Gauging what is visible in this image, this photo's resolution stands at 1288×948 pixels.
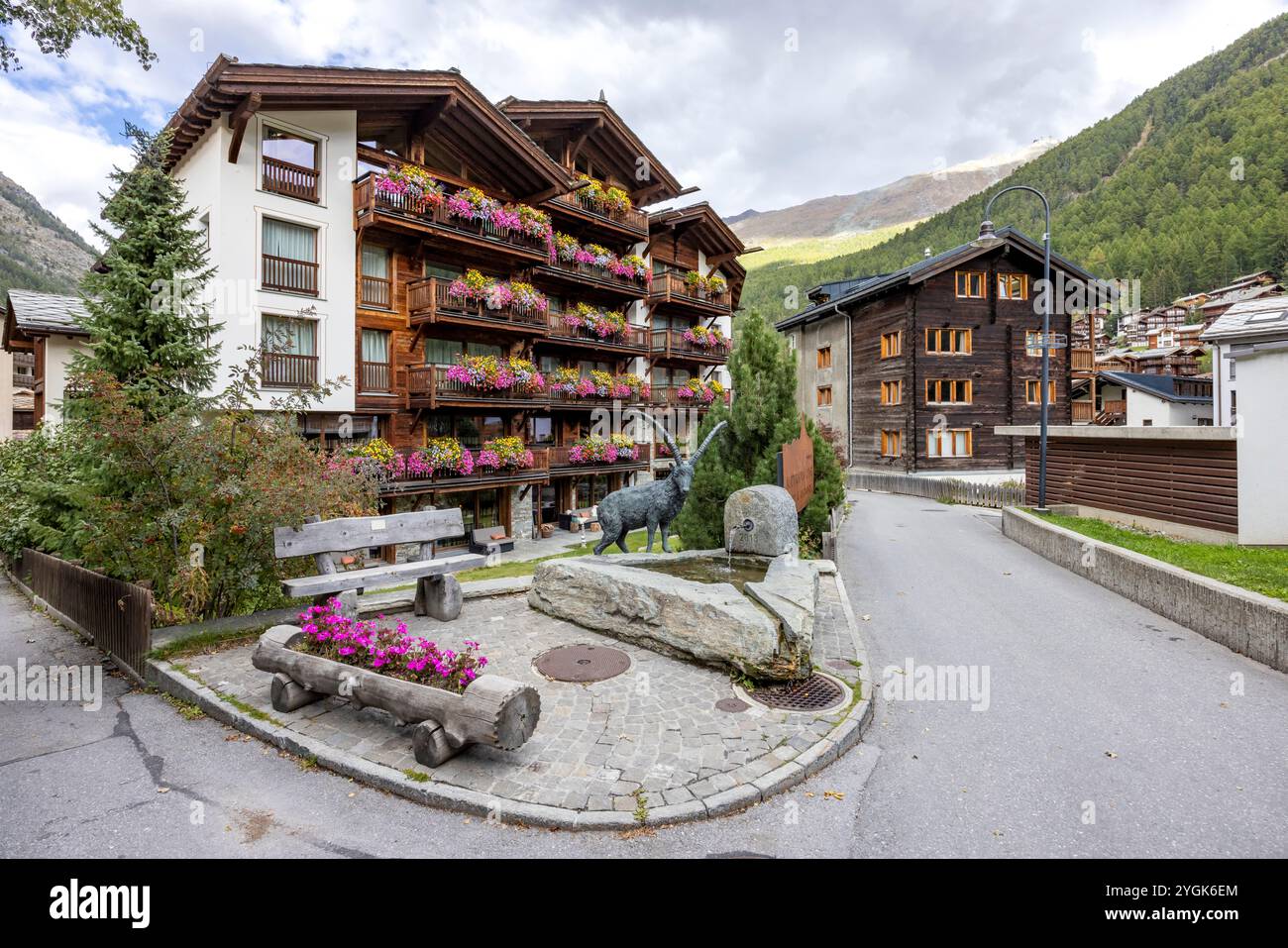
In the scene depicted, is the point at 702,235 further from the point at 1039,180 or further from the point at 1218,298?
the point at 1039,180

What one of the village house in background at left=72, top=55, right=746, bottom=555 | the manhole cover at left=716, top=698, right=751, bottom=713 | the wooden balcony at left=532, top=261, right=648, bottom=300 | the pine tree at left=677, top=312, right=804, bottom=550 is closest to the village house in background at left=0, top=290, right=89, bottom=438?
the village house in background at left=72, top=55, right=746, bottom=555

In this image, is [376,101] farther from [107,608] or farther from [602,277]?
[107,608]

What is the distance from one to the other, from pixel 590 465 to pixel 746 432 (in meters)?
14.7

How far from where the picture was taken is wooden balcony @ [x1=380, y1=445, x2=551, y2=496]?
20516 millimetres

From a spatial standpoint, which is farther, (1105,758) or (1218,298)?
(1218,298)

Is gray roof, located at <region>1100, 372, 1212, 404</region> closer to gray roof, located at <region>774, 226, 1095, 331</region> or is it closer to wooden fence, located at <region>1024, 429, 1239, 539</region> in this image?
gray roof, located at <region>774, 226, 1095, 331</region>

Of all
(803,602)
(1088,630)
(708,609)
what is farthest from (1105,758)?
(1088,630)

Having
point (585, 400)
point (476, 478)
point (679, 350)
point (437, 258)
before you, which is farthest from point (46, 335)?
point (679, 350)

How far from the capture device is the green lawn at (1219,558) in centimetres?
905

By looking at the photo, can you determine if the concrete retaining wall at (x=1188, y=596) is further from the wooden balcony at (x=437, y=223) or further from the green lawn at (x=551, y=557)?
the wooden balcony at (x=437, y=223)

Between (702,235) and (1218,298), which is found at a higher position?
(1218,298)

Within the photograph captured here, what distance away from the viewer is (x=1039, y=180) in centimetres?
13238

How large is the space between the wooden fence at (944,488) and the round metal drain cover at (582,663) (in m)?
21.2
